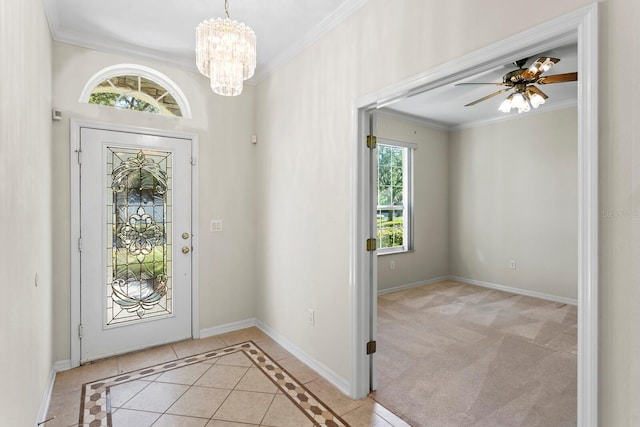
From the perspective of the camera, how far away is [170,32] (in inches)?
109

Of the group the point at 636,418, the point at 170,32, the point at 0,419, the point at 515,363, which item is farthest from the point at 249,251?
the point at 636,418

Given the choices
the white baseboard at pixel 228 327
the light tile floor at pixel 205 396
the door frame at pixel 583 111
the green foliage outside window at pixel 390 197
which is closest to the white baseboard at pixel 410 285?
the green foliage outside window at pixel 390 197

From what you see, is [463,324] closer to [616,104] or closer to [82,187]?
[616,104]

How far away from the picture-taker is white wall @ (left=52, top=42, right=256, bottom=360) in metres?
2.73

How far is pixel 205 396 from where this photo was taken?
7.72 ft

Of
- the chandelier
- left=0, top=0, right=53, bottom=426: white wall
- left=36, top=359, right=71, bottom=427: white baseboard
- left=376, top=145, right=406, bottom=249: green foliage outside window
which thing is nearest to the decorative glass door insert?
left=36, top=359, right=71, bottom=427: white baseboard

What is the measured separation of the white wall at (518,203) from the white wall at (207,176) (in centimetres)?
398

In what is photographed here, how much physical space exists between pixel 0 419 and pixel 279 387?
162 centimetres

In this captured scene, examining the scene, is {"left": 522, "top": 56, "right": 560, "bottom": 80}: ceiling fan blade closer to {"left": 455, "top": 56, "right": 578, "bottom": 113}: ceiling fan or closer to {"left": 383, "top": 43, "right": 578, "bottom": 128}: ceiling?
{"left": 455, "top": 56, "right": 578, "bottom": 113}: ceiling fan

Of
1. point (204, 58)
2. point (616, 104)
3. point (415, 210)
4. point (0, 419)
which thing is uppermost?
point (204, 58)

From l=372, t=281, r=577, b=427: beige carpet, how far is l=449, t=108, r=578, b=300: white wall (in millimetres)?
650

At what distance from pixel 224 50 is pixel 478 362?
125 inches

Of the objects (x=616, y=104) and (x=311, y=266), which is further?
(x=311, y=266)

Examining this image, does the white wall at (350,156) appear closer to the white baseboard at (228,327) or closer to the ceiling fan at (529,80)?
the white baseboard at (228,327)
